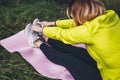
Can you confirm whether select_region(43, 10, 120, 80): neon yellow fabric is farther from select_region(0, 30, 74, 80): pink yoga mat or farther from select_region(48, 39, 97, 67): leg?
select_region(0, 30, 74, 80): pink yoga mat

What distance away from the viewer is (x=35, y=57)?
10.0 ft

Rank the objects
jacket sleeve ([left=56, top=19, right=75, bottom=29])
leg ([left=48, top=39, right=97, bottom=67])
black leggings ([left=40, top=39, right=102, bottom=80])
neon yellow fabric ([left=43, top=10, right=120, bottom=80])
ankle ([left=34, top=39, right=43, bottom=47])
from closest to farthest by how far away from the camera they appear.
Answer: neon yellow fabric ([left=43, top=10, right=120, bottom=80]), black leggings ([left=40, top=39, right=102, bottom=80]), leg ([left=48, top=39, right=97, bottom=67]), ankle ([left=34, top=39, right=43, bottom=47]), jacket sleeve ([left=56, top=19, right=75, bottom=29])

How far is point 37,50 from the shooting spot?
3057 millimetres

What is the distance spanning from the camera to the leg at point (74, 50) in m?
2.82

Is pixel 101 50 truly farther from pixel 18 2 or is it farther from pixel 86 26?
pixel 18 2

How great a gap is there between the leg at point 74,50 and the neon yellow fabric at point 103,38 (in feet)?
0.71

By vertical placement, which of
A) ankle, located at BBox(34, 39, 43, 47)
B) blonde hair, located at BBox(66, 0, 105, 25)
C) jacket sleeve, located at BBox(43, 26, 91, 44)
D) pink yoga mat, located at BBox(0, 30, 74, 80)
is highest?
blonde hair, located at BBox(66, 0, 105, 25)

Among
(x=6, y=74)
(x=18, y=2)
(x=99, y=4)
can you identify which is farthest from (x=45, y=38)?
(x=18, y=2)

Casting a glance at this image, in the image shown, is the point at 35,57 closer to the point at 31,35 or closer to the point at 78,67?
the point at 31,35

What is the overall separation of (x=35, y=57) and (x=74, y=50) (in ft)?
1.05

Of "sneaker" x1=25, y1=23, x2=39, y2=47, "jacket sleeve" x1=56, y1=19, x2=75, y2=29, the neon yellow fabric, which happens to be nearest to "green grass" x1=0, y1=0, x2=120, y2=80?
"sneaker" x1=25, y1=23, x2=39, y2=47

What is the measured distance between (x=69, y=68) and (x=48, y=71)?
30 centimetres

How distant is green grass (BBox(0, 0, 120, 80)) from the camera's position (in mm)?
2998

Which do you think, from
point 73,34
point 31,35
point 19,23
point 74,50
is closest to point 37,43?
point 31,35
